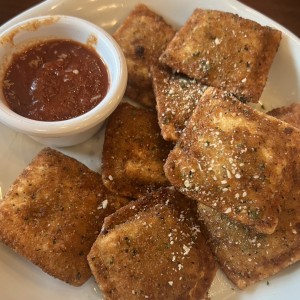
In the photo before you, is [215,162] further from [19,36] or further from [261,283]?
[19,36]

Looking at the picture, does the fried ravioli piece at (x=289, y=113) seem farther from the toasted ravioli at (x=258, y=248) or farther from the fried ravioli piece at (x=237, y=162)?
the toasted ravioli at (x=258, y=248)

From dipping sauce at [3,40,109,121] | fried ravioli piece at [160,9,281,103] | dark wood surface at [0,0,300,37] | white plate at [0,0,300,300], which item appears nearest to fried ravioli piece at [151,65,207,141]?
fried ravioli piece at [160,9,281,103]

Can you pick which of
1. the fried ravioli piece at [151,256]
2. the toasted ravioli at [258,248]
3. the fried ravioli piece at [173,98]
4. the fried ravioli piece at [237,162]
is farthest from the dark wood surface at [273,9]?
the fried ravioli piece at [151,256]

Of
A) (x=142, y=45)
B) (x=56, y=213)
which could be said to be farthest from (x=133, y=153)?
(x=142, y=45)

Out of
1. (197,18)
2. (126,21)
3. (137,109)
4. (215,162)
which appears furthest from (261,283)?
(126,21)

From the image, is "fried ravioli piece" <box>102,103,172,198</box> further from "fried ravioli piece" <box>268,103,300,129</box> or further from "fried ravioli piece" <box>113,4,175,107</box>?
"fried ravioli piece" <box>268,103,300,129</box>

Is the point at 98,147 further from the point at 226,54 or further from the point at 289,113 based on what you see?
the point at 289,113
